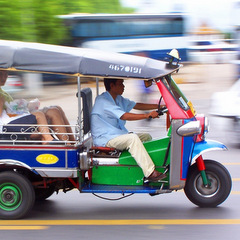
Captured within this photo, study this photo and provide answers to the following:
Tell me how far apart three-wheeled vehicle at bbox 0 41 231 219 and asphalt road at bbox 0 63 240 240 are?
237 millimetres

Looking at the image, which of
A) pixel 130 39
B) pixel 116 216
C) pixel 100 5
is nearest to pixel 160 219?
pixel 116 216

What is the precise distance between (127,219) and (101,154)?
728 mm

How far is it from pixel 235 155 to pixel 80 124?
14.1 ft

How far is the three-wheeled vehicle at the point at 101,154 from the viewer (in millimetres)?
5125

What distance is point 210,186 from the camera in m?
5.52

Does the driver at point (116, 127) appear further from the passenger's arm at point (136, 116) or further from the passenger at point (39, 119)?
the passenger at point (39, 119)

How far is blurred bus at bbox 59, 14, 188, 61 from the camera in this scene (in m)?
22.4

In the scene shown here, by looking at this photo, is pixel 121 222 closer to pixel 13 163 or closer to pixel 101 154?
→ pixel 101 154

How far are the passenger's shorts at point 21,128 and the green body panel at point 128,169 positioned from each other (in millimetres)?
804

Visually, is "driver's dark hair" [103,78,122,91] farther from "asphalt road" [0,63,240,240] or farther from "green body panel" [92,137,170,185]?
"asphalt road" [0,63,240,240]

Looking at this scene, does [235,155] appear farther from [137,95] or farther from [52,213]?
[52,213]


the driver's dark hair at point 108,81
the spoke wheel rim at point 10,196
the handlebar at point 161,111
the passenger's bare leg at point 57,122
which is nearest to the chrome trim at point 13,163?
the spoke wheel rim at point 10,196

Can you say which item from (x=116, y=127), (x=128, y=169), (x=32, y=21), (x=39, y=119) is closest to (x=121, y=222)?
(x=128, y=169)

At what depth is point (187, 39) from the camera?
24.2 metres
